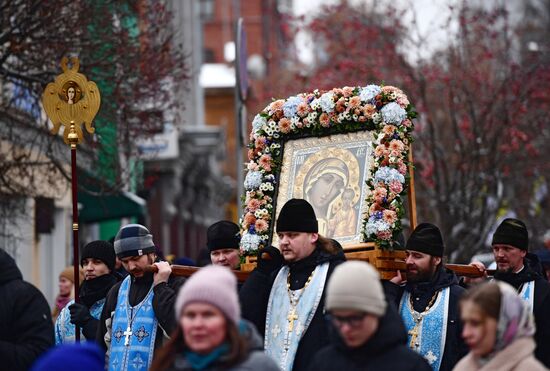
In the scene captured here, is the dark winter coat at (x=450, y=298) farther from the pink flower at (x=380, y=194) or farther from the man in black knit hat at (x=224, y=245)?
the man in black knit hat at (x=224, y=245)

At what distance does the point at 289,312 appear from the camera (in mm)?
10922

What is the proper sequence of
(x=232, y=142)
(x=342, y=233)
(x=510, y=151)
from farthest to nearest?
1. (x=232, y=142)
2. (x=510, y=151)
3. (x=342, y=233)

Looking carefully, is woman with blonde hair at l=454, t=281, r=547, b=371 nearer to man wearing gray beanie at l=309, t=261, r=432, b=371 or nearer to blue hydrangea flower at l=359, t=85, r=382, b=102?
man wearing gray beanie at l=309, t=261, r=432, b=371

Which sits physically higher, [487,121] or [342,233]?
[487,121]

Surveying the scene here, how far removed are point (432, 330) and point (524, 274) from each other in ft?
3.04

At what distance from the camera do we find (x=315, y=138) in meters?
13.0

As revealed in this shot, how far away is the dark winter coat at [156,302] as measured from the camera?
36.9 ft

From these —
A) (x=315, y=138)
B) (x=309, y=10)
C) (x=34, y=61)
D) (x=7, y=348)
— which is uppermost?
(x=309, y=10)

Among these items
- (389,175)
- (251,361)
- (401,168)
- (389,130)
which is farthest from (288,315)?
(251,361)

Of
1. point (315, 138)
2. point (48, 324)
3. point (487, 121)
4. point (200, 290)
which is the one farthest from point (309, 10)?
point (200, 290)

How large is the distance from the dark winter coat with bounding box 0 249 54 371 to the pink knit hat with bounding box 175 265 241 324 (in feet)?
7.46

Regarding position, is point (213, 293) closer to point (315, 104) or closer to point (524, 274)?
point (524, 274)

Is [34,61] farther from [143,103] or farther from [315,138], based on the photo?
[315,138]

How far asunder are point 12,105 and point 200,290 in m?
13.4
